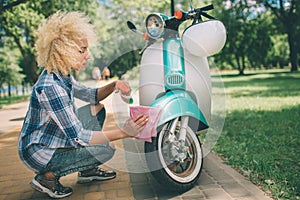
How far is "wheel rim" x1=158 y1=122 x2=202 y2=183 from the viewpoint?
2.70m

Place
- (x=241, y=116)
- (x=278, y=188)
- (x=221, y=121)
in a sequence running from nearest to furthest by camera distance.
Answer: (x=278, y=188)
(x=221, y=121)
(x=241, y=116)

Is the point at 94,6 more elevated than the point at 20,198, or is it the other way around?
the point at 94,6

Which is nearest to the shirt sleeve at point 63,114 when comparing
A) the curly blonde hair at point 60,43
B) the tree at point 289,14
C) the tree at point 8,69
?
the curly blonde hair at point 60,43

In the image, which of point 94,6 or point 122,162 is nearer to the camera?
point 122,162

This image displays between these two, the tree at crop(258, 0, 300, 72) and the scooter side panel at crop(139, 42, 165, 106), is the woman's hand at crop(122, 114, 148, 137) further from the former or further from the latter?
the tree at crop(258, 0, 300, 72)

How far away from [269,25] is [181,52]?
34246 mm

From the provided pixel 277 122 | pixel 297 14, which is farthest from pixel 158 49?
pixel 297 14

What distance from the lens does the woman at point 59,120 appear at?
2.49 meters

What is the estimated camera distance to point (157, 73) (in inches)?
124

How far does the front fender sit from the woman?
296 millimetres

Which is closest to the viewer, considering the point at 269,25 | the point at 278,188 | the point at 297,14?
the point at 278,188

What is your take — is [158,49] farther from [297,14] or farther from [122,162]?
[297,14]

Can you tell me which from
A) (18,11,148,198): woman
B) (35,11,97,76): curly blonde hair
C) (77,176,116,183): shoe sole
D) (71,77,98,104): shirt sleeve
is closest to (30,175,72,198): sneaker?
(18,11,148,198): woman

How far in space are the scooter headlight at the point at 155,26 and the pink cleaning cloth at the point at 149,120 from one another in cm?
89
